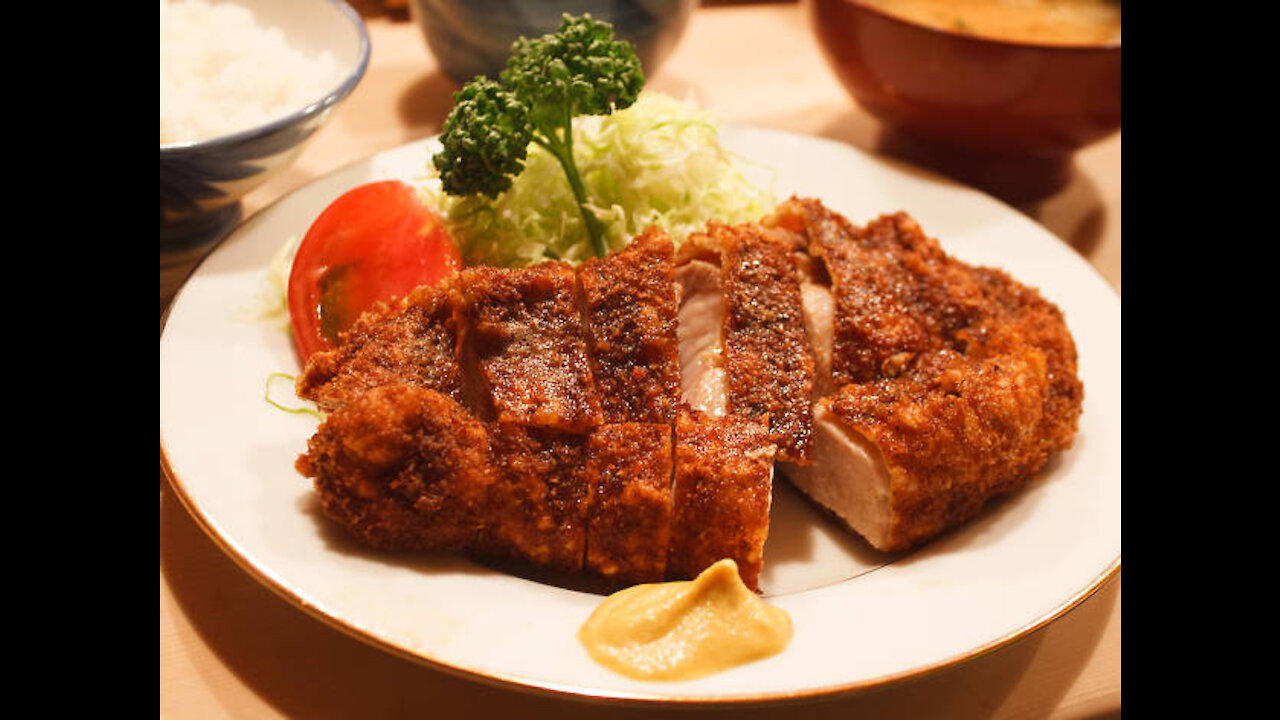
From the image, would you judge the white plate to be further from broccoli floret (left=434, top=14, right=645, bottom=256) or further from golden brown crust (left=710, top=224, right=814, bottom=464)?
broccoli floret (left=434, top=14, right=645, bottom=256)

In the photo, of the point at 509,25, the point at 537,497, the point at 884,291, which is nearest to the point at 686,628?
the point at 537,497

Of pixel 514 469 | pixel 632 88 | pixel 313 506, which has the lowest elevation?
pixel 313 506

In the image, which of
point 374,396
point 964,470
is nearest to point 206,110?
point 374,396

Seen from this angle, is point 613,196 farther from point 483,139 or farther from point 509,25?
point 509,25

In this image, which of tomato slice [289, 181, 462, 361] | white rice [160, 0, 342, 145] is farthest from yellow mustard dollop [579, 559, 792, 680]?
white rice [160, 0, 342, 145]

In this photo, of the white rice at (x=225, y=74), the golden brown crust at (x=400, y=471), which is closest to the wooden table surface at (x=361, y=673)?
the golden brown crust at (x=400, y=471)

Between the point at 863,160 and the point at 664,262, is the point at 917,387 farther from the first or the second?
the point at 863,160

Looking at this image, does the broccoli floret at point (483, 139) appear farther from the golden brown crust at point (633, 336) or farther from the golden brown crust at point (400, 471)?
the golden brown crust at point (400, 471)
